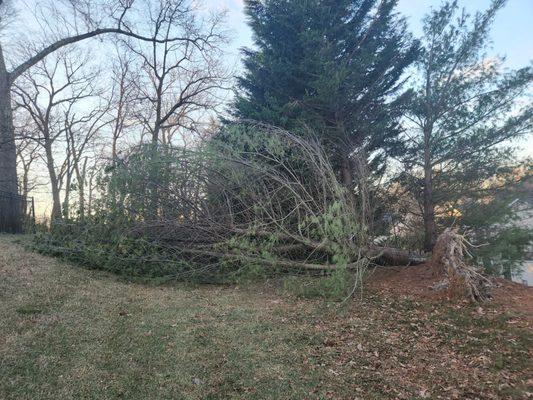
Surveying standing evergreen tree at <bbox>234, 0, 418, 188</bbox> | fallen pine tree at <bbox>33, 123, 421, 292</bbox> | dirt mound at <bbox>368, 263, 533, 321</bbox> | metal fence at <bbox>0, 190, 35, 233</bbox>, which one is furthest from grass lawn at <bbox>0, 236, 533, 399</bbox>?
metal fence at <bbox>0, 190, 35, 233</bbox>

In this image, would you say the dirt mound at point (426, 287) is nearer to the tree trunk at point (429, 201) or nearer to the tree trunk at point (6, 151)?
the tree trunk at point (429, 201)

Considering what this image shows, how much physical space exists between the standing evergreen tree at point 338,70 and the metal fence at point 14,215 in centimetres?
836

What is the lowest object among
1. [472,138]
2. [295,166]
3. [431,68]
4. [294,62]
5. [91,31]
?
[295,166]

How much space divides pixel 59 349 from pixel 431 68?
307 inches

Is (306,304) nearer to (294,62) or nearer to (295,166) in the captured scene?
(295,166)

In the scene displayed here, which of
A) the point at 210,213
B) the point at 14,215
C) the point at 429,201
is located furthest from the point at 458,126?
the point at 14,215

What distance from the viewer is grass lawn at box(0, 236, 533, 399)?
2.91 metres

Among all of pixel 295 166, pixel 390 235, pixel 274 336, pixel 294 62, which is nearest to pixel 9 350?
pixel 274 336

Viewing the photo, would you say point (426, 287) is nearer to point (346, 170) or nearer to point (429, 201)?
point (429, 201)

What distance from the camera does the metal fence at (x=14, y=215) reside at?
38.6 feet

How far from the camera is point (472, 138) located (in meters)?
7.39

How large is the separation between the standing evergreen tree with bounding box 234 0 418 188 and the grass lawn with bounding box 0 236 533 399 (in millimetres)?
3790

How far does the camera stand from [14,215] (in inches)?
480

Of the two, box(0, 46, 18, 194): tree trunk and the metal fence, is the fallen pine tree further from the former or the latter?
box(0, 46, 18, 194): tree trunk
